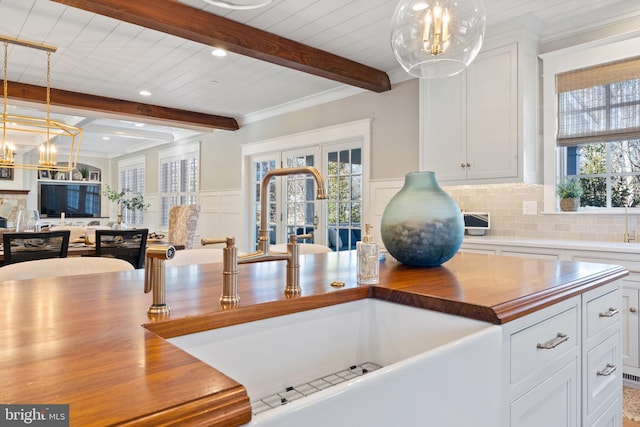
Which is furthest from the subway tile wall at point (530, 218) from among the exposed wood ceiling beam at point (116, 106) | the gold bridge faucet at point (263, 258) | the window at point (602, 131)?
the exposed wood ceiling beam at point (116, 106)

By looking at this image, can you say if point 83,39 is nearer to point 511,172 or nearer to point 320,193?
point 320,193

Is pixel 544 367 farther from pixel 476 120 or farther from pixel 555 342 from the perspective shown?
pixel 476 120

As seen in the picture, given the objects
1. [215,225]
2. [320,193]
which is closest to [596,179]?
[320,193]

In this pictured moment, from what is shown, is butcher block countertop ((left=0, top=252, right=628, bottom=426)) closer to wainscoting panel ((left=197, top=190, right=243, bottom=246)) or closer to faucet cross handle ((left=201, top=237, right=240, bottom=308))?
faucet cross handle ((left=201, top=237, right=240, bottom=308))

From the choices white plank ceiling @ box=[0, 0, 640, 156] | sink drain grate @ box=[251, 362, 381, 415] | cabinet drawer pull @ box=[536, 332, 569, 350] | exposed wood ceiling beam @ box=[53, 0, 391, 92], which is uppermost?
white plank ceiling @ box=[0, 0, 640, 156]

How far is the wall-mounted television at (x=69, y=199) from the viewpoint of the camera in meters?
10.5

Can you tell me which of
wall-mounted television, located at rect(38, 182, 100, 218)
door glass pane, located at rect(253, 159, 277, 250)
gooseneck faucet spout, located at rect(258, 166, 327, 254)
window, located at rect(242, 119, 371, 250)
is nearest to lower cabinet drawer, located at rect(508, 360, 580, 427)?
gooseneck faucet spout, located at rect(258, 166, 327, 254)

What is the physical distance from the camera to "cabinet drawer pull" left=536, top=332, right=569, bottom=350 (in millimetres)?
1071

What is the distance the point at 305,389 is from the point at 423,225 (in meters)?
0.72

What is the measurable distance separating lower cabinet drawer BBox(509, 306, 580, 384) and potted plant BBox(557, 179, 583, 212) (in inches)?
88.8

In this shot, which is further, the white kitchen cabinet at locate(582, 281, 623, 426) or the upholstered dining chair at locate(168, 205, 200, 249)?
the upholstered dining chair at locate(168, 205, 200, 249)

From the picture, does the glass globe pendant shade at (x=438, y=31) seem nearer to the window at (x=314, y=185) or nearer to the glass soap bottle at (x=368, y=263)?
the glass soap bottle at (x=368, y=263)

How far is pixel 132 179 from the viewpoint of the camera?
9.53 metres

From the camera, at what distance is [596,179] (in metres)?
3.20
